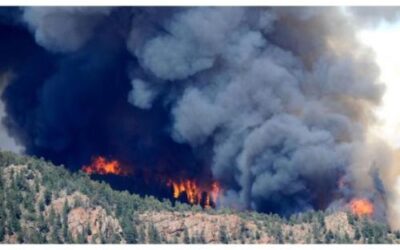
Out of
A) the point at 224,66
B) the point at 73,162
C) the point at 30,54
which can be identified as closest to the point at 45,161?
the point at 73,162

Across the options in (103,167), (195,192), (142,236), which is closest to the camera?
(142,236)

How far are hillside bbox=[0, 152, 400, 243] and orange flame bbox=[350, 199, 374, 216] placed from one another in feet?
0.70

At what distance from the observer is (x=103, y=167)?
40.4 m

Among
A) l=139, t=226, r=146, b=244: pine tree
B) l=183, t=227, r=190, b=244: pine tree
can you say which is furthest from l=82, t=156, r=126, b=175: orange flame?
l=183, t=227, r=190, b=244: pine tree

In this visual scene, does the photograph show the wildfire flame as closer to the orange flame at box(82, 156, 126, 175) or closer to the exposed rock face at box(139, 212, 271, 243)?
the exposed rock face at box(139, 212, 271, 243)

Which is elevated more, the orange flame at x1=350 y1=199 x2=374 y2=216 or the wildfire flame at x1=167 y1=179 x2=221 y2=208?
the wildfire flame at x1=167 y1=179 x2=221 y2=208

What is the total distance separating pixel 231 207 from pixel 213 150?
7.94 ft

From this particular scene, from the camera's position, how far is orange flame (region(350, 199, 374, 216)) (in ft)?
129

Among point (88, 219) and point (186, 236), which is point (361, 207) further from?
point (88, 219)

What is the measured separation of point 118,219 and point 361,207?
7227mm

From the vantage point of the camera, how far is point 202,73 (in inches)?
1644

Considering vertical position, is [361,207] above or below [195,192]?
below

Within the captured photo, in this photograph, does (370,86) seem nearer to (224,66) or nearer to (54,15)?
(224,66)

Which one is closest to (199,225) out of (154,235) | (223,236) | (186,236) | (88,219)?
(186,236)
